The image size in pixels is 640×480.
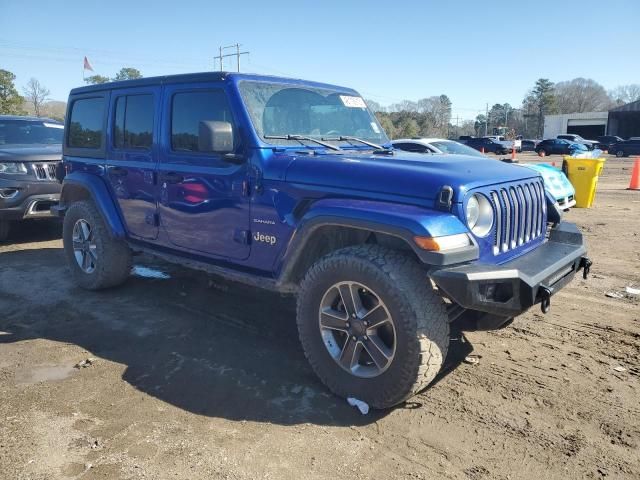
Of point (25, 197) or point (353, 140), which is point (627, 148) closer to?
point (353, 140)

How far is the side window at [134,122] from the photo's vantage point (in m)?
4.49

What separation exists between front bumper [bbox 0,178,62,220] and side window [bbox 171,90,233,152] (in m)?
4.23

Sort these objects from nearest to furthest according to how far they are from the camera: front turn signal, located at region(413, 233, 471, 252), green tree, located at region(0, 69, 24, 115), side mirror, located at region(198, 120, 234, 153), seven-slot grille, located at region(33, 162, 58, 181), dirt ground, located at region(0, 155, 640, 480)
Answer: dirt ground, located at region(0, 155, 640, 480) < front turn signal, located at region(413, 233, 471, 252) < side mirror, located at region(198, 120, 234, 153) < seven-slot grille, located at region(33, 162, 58, 181) < green tree, located at region(0, 69, 24, 115)

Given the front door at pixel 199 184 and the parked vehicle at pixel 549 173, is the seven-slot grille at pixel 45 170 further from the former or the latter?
the parked vehicle at pixel 549 173

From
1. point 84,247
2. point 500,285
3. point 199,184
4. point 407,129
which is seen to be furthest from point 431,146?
point 407,129

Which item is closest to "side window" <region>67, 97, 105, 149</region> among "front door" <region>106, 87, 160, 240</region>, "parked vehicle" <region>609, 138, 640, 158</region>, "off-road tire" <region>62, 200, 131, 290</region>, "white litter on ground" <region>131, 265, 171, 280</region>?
"front door" <region>106, 87, 160, 240</region>

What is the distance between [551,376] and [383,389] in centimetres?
135

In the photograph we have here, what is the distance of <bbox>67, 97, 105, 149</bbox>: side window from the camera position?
5.11m

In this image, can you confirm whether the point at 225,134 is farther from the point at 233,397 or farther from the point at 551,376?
the point at 551,376

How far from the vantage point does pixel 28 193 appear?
727 cm

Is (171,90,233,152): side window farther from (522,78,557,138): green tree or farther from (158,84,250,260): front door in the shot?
(522,78,557,138): green tree

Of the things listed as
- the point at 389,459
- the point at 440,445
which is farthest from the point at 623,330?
the point at 389,459

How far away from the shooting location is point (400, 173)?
303cm

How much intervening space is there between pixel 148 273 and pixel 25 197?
2668 mm
